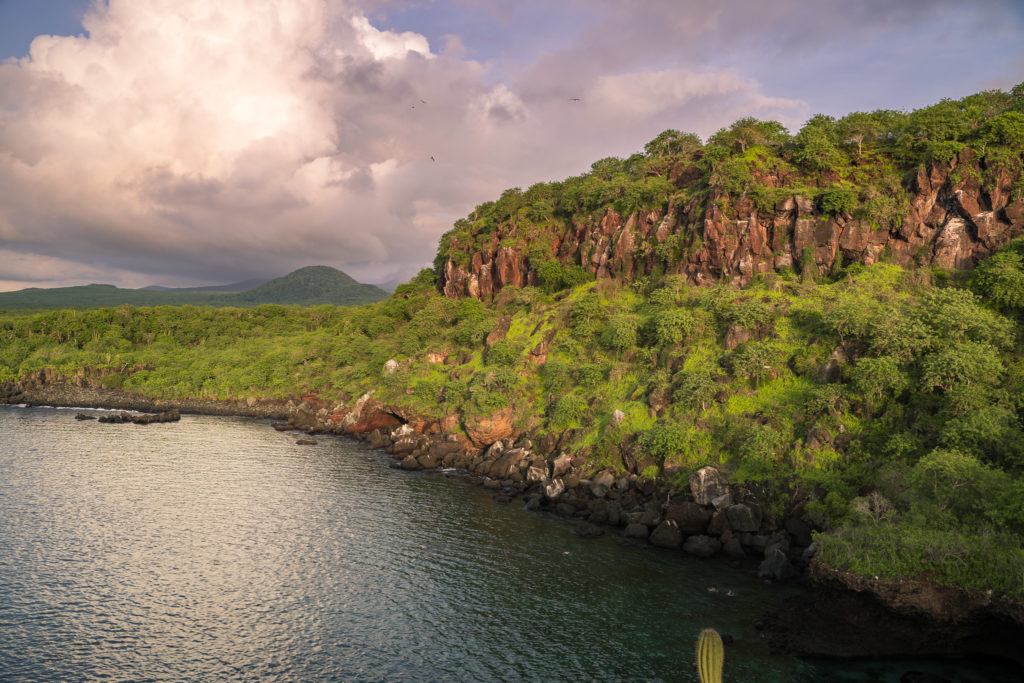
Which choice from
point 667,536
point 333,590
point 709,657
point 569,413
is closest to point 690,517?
point 667,536

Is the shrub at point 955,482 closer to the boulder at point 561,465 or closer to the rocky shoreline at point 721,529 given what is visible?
the rocky shoreline at point 721,529

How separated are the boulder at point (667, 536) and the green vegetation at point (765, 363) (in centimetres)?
618

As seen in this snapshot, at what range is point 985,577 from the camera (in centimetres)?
2480

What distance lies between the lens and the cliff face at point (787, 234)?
54781 millimetres

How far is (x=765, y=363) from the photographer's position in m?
50.1

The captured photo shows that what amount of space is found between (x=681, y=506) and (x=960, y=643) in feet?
59.0

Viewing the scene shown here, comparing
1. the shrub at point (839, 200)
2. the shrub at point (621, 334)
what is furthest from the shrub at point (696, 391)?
the shrub at point (839, 200)

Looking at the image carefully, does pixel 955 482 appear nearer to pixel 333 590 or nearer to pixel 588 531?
pixel 588 531

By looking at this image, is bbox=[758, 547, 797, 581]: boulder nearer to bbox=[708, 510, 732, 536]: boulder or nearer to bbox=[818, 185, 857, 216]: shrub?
bbox=[708, 510, 732, 536]: boulder

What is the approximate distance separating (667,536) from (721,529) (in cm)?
414

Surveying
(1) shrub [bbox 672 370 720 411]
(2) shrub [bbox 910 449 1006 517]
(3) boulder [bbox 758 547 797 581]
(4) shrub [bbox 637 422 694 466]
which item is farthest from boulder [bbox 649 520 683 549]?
(2) shrub [bbox 910 449 1006 517]

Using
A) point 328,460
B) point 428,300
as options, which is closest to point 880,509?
point 328,460

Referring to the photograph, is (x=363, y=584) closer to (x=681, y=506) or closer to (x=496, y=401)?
(x=681, y=506)

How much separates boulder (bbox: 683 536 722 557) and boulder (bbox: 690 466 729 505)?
426 cm
